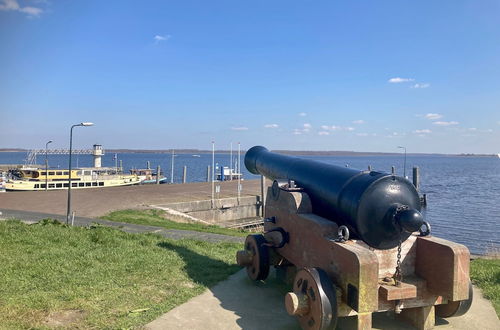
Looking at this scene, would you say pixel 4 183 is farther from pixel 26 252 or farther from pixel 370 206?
pixel 370 206

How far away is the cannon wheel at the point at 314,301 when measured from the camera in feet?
14.5

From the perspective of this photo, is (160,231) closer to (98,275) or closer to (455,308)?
(98,275)

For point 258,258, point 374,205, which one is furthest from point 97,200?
point 374,205

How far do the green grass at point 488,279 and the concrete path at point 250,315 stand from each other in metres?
0.17

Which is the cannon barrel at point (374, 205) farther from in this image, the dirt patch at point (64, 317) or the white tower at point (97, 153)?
the white tower at point (97, 153)

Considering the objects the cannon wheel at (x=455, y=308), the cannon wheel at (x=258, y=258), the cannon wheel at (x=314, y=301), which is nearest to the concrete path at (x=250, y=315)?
the cannon wheel at (x=455, y=308)

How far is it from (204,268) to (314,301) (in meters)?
3.57

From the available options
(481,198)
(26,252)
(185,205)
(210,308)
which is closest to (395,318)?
(210,308)

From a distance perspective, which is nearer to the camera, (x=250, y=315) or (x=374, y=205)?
(x=374, y=205)

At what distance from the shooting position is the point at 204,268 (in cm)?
776

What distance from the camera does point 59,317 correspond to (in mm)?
5094

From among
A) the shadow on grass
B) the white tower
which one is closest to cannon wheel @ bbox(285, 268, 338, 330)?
the shadow on grass

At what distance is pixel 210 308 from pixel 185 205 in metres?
22.6

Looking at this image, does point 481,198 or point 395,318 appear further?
point 481,198
